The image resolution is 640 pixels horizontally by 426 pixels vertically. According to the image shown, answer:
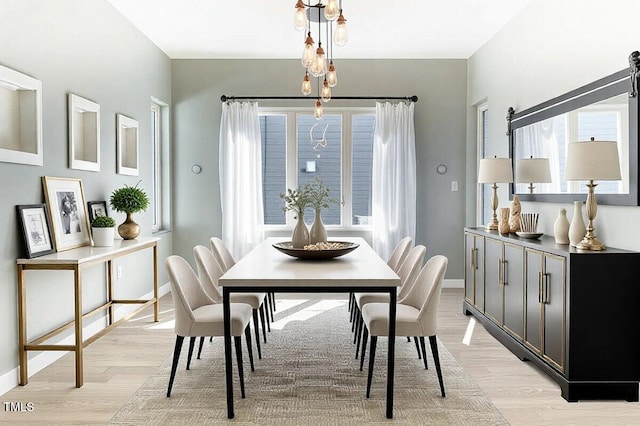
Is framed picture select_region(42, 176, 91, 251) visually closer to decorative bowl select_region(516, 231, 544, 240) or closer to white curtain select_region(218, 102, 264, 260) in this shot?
white curtain select_region(218, 102, 264, 260)

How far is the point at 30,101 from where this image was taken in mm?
3320

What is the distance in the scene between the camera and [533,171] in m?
4.21

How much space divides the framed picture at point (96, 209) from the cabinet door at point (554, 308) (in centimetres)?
325

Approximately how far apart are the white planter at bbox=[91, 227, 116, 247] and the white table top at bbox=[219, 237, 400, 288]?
43.6 inches

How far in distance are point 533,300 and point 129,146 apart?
386 cm

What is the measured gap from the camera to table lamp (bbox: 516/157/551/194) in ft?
13.4

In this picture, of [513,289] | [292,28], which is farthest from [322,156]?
[513,289]

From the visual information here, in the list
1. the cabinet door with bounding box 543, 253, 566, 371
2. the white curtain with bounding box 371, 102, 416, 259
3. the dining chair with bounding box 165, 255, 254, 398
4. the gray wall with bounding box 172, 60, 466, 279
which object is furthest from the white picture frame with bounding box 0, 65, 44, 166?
the white curtain with bounding box 371, 102, 416, 259

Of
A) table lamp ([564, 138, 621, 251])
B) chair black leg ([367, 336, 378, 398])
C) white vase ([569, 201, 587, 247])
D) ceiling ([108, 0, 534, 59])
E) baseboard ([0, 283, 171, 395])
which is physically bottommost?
baseboard ([0, 283, 171, 395])

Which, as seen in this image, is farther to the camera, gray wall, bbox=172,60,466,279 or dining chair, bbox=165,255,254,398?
gray wall, bbox=172,60,466,279

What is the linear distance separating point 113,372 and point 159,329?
1052 mm

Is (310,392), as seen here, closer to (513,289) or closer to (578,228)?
(513,289)

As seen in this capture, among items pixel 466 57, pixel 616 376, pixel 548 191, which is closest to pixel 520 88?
pixel 548 191

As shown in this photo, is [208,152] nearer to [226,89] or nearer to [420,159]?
[226,89]
